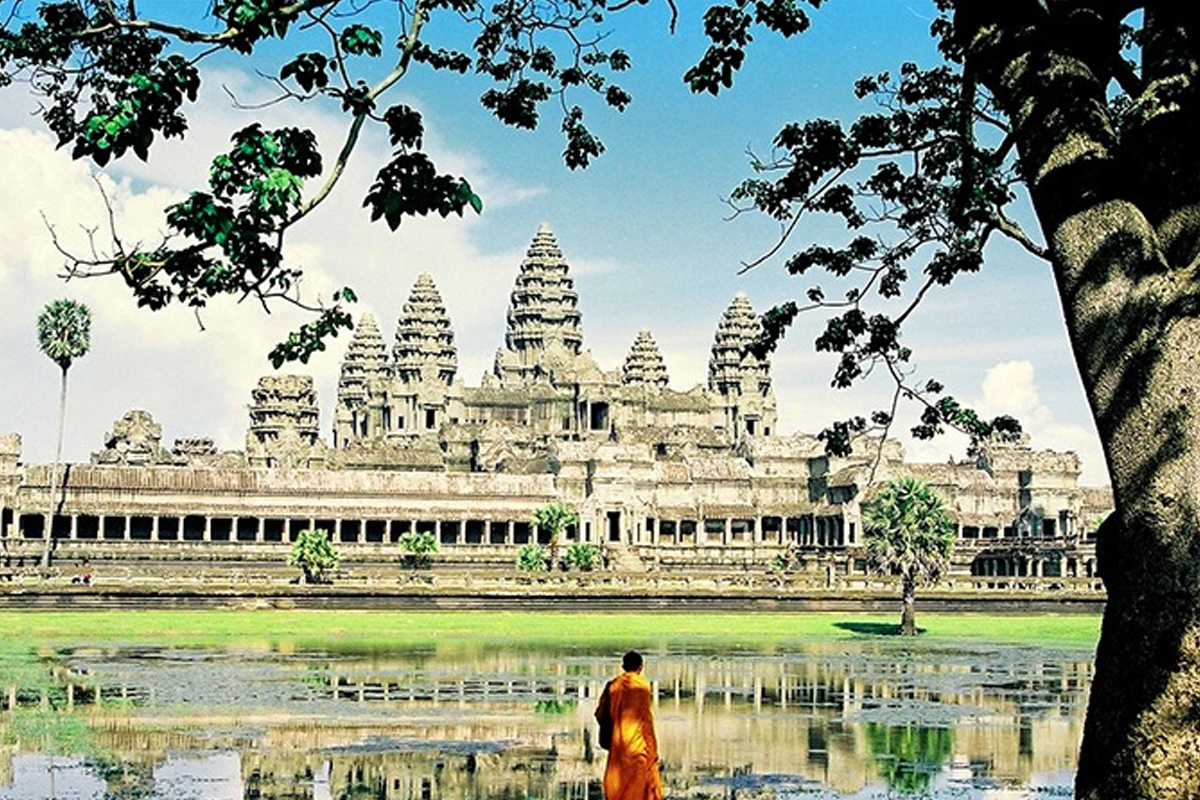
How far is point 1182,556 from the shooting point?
32.5 feet

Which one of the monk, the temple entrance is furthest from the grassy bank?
the temple entrance

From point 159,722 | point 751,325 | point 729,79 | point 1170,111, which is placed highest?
point 751,325

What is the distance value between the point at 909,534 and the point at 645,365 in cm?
9379

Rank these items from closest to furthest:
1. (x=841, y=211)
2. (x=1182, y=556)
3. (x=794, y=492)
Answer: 1. (x=1182, y=556)
2. (x=841, y=211)
3. (x=794, y=492)

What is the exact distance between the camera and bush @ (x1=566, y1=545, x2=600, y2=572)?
3396 inches

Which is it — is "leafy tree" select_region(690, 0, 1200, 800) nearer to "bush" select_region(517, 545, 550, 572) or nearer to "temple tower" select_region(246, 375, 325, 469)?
"bush" select_region(517, 545, 550, 572)

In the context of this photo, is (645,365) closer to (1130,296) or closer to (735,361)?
(735,361)

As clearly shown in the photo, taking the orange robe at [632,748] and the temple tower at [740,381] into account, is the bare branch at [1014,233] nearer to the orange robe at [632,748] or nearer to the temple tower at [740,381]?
the orange robe at [632,748]

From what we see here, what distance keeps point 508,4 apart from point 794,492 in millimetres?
103699

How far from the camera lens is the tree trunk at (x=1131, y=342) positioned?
9.96m

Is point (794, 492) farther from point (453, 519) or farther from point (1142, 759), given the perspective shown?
point (1142, 759)

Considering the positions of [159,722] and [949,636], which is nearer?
[159,722]

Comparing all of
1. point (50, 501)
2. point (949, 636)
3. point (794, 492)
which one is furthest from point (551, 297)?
point (949, 636)

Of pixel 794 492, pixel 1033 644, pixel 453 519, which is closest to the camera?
pixel 1033 644
